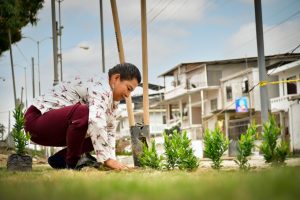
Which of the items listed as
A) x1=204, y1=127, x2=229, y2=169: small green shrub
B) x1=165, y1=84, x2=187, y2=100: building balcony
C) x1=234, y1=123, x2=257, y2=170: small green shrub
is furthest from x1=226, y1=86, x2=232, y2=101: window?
x1=234, y1=123, x2=257, y2=170: small green shrub

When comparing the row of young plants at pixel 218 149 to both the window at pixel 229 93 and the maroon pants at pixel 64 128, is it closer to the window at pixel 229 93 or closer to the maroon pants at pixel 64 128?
the maroon pants at pixel 64 128

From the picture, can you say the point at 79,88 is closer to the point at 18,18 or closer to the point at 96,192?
the point at 96,192

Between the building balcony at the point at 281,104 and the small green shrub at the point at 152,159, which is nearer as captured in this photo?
the small green shrub at the point at 152,159

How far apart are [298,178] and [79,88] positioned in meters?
3.73

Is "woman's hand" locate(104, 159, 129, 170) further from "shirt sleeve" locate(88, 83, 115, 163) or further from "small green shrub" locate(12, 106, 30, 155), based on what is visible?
"small green shrub" locate(12, 106, 30, 155)

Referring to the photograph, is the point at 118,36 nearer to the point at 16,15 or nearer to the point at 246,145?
the point at 246,145

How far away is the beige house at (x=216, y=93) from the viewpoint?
135 ft

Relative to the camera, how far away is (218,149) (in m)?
5.23

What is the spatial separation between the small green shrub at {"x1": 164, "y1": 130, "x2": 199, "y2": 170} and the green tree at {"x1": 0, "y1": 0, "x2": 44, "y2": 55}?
31.7ft

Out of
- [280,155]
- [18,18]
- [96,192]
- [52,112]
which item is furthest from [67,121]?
[18,18]

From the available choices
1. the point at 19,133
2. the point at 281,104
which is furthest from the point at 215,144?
the point at 281,104

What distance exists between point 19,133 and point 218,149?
81.0 inches

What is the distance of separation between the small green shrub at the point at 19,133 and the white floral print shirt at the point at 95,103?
0.66 feet

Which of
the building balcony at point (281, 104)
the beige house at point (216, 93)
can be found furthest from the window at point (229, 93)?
the building balcony at point (281, 104)
